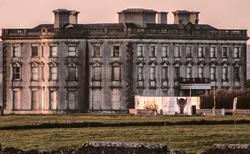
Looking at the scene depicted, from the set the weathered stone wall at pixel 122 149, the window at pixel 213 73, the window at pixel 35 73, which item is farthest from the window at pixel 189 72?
the weathered stone wall at pixel 122 149

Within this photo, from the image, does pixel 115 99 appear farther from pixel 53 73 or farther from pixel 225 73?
pixel 225 73

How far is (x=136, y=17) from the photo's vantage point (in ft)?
520

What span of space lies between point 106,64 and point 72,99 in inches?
213

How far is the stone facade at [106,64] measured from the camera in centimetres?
15275

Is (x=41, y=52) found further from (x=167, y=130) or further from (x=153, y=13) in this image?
(x=167, y=130)

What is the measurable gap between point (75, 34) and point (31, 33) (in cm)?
509

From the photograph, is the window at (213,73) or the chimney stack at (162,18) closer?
the window at (213,73)

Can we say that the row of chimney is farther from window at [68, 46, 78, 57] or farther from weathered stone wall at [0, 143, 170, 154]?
weathered stone wall at [0, 143, 170, 154]

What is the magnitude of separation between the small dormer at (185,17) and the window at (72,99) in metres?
17.5

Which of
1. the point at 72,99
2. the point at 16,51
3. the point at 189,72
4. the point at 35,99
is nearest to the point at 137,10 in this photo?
the point at 189,72

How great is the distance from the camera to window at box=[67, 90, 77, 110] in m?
151

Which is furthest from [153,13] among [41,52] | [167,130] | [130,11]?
[167,130]

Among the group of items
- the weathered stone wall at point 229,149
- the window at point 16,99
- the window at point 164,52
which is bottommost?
the weathered stone wall at point 229,149

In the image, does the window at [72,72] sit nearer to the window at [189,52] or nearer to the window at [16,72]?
the window at [16,72]
